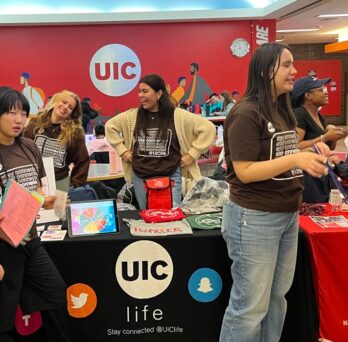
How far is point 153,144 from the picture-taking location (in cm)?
306

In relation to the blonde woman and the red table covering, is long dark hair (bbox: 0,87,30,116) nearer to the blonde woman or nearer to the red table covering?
the blonde woman

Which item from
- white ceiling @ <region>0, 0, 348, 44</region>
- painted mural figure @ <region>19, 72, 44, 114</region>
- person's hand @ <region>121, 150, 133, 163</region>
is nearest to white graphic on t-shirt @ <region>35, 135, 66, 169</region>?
person's hand @ <region>121, 150, 133, 163</region>

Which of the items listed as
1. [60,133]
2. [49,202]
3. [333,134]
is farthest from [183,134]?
[49,202]

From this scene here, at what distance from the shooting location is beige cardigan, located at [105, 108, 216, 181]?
315 centimetres

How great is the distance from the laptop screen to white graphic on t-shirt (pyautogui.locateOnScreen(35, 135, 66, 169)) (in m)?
0.68

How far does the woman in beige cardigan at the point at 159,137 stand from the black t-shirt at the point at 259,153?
123 cm

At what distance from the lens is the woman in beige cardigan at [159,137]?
307 cm

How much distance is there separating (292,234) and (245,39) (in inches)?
265

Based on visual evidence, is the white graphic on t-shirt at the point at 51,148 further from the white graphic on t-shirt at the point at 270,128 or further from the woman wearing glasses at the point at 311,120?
the white graphic on t-shirt at the point at 270,128

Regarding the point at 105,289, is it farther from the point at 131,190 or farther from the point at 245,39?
the point at 245,39

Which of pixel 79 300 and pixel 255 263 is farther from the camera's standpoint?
pixel 79 300

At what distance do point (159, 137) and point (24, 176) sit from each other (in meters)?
1.27

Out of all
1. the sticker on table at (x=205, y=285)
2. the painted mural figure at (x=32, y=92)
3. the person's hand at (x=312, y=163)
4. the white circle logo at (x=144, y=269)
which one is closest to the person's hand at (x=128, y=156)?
the white circle logo at (x=144, y=269)

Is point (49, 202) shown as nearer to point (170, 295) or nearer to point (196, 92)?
point (170, 295)
